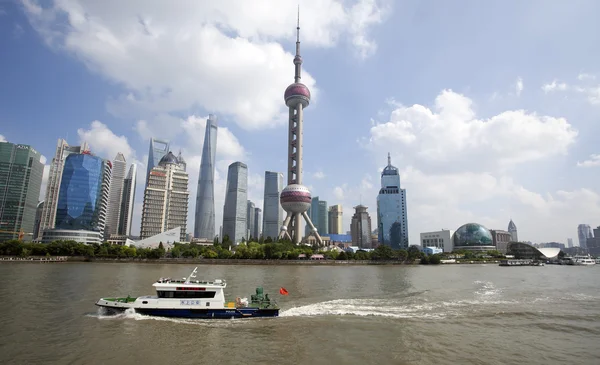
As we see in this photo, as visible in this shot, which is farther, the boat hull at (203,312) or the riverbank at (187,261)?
the riverbank at (187,261)

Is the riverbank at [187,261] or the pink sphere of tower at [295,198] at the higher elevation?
the pink sphere of tower at [295,198]

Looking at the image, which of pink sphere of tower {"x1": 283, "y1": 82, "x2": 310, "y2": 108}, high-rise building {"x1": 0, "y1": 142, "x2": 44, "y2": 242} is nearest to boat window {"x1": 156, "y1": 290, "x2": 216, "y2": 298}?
pink sphere of tower {"x1": 283, "y1": 82, "x2": 310, "y2": 108}

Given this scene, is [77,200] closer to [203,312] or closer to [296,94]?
[296,94]

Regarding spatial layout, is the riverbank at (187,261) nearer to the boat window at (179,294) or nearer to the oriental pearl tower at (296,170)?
the oriental pearl tower at (296,170)

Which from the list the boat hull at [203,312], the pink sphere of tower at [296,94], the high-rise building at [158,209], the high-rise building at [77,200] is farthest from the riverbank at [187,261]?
the pink sphere of tower at [296,94]

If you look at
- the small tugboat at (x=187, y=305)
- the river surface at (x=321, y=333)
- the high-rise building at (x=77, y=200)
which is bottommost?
the river surface at (x=321, y=333)

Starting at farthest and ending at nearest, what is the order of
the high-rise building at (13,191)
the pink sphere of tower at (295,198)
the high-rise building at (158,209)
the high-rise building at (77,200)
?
the high-rise building at (13,191)
the high-rise building at (158,209)
the pink sphere of tower at (295,198)
the high-rise building at (77,200)

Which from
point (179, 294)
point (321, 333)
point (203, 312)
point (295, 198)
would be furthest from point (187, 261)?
point (321, 333)
